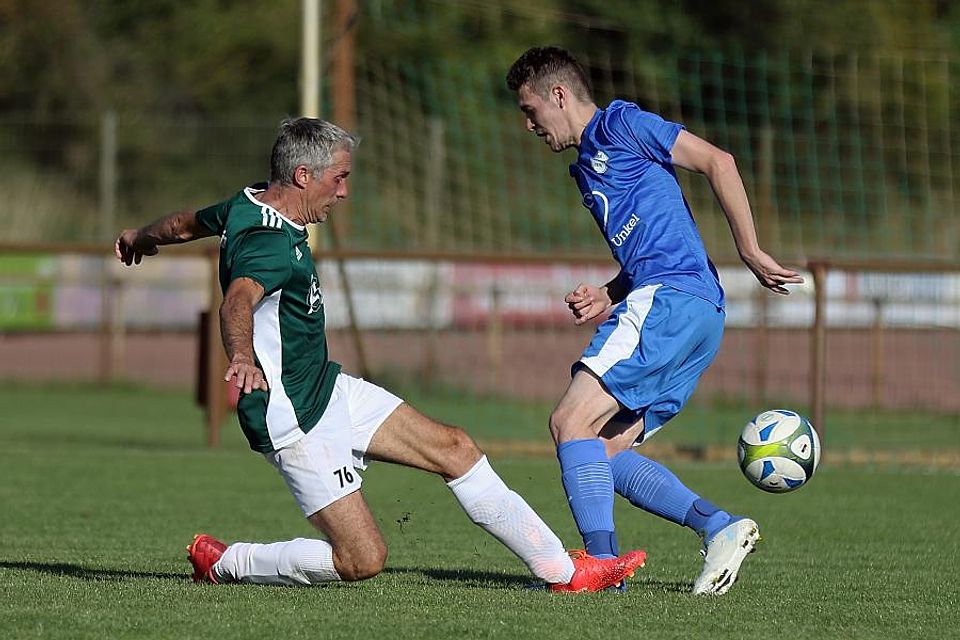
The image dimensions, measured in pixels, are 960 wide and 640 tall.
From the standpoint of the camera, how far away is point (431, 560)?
21.9 feet

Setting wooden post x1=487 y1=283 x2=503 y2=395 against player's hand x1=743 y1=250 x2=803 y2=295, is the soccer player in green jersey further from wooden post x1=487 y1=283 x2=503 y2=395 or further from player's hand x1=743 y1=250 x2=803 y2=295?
wooden post x1=487 y1=283 x2=503 y2=395

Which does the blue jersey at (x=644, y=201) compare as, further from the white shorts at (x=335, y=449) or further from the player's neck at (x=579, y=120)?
the white shorts at (x=335, y=449)

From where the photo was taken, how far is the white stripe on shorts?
5.67 meters

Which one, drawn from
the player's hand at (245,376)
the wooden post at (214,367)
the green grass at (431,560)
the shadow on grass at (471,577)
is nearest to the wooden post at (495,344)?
the wooden post at (214,367)

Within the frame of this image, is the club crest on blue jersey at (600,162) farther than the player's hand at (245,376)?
Yes

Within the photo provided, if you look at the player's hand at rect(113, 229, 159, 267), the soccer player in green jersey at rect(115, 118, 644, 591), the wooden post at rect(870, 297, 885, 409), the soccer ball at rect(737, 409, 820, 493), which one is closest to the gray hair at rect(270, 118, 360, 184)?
the soccer player in green jersey at rect(115, 118, 644, 591)

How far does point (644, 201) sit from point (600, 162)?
219 millimetres

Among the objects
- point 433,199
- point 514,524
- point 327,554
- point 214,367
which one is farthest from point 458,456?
point 433,199

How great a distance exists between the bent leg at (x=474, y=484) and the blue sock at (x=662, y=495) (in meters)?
0.46

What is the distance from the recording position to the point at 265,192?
550 centimetres

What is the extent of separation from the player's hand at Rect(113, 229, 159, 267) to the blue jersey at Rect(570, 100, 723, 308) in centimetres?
163

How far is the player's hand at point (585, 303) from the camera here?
5.93m

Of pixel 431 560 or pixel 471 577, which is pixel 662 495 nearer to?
pixel 471 577

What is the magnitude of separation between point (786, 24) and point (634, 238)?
23.1m
